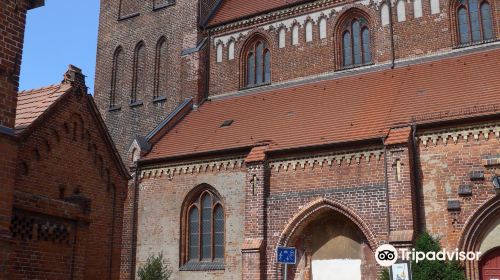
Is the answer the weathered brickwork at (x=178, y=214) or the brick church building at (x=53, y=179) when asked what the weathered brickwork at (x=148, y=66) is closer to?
the weathered brickwork at (x=178, y=214)

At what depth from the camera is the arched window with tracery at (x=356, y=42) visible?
70.1 ft

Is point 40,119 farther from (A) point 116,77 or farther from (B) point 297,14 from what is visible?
(A) point 116,77

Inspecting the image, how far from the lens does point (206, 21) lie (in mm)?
24891

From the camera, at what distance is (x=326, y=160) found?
57.0ft

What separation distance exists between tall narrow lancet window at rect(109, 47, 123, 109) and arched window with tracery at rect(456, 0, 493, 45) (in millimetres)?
13853

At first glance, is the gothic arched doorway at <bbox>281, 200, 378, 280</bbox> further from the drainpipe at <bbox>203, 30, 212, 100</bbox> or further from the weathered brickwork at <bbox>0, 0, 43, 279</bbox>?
the weathered brickwork at <bbox>0, 0, 43, 279</bbox>

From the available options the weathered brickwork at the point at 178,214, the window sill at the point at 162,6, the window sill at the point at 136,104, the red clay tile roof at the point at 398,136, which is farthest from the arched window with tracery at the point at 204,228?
the window sill at the point at 162,6

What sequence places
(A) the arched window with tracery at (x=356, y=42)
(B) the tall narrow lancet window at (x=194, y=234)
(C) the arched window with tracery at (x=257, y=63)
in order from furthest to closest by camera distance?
(C) the arched window with tracery at (x=257, y=63) → (A) the arched window with tracery at (x=356, y=42) → (B) the tall narrow lancet window at (x=194, y=234)

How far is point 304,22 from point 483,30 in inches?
249

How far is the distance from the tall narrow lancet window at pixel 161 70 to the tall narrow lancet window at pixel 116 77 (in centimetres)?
196

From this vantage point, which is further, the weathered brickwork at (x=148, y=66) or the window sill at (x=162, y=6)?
the window sill at (x=162, y=6)

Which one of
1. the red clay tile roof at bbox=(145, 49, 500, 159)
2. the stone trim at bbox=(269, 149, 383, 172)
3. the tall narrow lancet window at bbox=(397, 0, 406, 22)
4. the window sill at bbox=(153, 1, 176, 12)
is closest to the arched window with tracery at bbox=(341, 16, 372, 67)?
the red clay tile roof at bbox=(145, 49, 500, 159)

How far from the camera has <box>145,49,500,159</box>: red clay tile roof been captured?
659 inches

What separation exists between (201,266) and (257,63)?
839cm
